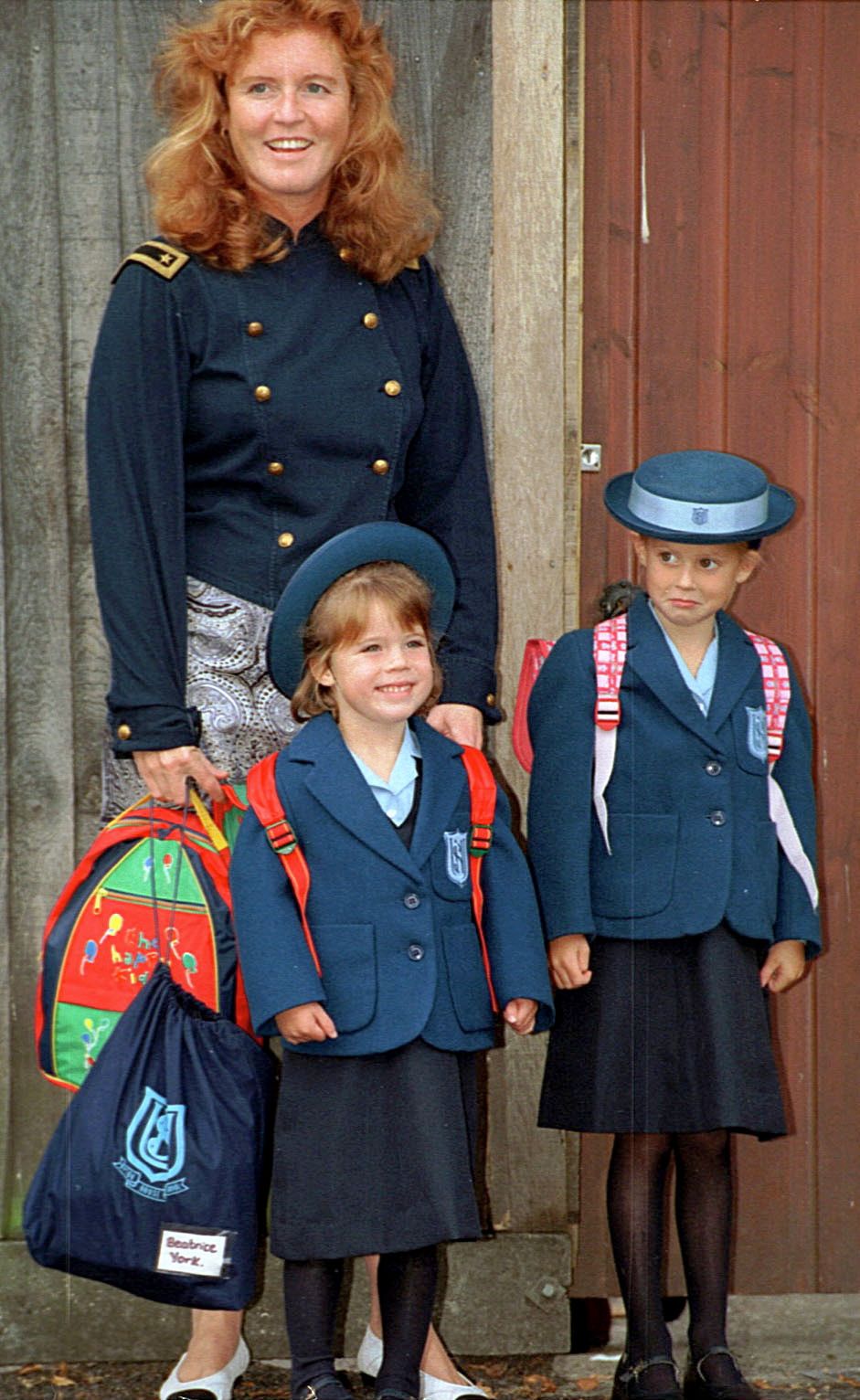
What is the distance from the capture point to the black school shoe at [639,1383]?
2.96 m

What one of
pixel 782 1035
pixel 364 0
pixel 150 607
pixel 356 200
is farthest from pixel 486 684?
pixel 364 0

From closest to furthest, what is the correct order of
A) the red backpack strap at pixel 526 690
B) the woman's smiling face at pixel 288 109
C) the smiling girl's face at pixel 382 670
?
1. the smiling girl's face at pixel 382 670
2. the woman's smiling face at pixel 288 109
3. the red backpack strap at pixel 526 690

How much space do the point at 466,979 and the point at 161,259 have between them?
1.28m

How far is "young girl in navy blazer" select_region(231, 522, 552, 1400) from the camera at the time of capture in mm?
2729

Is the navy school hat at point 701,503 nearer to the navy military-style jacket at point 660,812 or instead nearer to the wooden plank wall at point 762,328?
the navy military-style jacket at point 660,812

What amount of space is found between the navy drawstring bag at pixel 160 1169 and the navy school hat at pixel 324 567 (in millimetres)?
562

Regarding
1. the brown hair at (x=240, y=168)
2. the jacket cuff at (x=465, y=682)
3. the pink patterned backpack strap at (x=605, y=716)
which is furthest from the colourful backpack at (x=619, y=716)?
the brown hair at (x=240, y=168)

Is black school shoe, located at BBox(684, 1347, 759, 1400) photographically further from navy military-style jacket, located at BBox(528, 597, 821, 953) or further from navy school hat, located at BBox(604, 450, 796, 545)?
navy school hat, located at BBox(604, 450, 796, 545)

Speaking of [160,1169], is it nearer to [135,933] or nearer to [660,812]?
[135,933]

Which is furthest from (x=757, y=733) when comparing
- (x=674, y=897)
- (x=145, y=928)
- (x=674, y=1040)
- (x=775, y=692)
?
(x=145, y=928)

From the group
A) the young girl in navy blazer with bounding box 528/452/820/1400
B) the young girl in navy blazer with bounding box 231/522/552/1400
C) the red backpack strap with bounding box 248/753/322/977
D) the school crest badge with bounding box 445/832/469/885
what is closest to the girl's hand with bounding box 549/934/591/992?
the young girl in navy blazer with bounding box 528/452/820/1400

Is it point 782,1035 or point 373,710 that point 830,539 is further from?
point 373,710

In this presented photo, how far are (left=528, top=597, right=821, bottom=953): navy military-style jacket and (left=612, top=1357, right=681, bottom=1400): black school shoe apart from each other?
730 millimetres

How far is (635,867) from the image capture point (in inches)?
118
